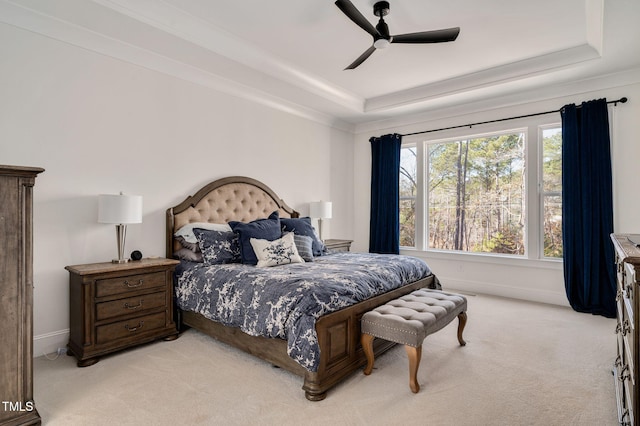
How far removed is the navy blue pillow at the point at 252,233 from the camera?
131 inches

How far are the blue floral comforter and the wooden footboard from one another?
64 mm

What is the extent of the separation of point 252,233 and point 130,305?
48.3 inches

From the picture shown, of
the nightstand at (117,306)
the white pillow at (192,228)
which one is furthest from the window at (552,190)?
the nightstand at (117,306)

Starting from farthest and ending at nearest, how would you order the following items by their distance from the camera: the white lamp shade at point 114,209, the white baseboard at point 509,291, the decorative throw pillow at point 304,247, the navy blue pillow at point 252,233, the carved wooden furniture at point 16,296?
the white baseboard at point 509,291 < the decorative throw pillow at point 304,247 < the navy blue pillow at point 252,233 < the white lamp shade at point 114,209 < the carved wooden furniture at point 16,296

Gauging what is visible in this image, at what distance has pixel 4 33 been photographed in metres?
2.62

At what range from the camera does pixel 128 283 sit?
9.21 ft

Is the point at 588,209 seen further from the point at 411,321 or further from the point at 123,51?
the point at 123,51

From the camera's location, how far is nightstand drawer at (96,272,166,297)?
2666 millimetres

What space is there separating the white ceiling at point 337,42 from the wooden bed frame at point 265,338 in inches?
49.9

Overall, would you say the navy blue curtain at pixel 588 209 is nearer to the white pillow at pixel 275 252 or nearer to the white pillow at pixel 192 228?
the white pillow at pixel 275 252

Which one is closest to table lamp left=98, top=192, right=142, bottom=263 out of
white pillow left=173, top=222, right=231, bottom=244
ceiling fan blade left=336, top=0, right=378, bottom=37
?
white pillow left=173, top=222, right=231, bottom=244

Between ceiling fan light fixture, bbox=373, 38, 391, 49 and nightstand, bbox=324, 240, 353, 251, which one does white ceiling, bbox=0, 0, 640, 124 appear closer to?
ceiling fan light fixture, bbox=373, 38, 391, 49

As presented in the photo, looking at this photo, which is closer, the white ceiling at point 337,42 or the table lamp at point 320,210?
the white ceiling at point 337,42

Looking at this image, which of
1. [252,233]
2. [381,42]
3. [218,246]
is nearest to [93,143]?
[218,246]
